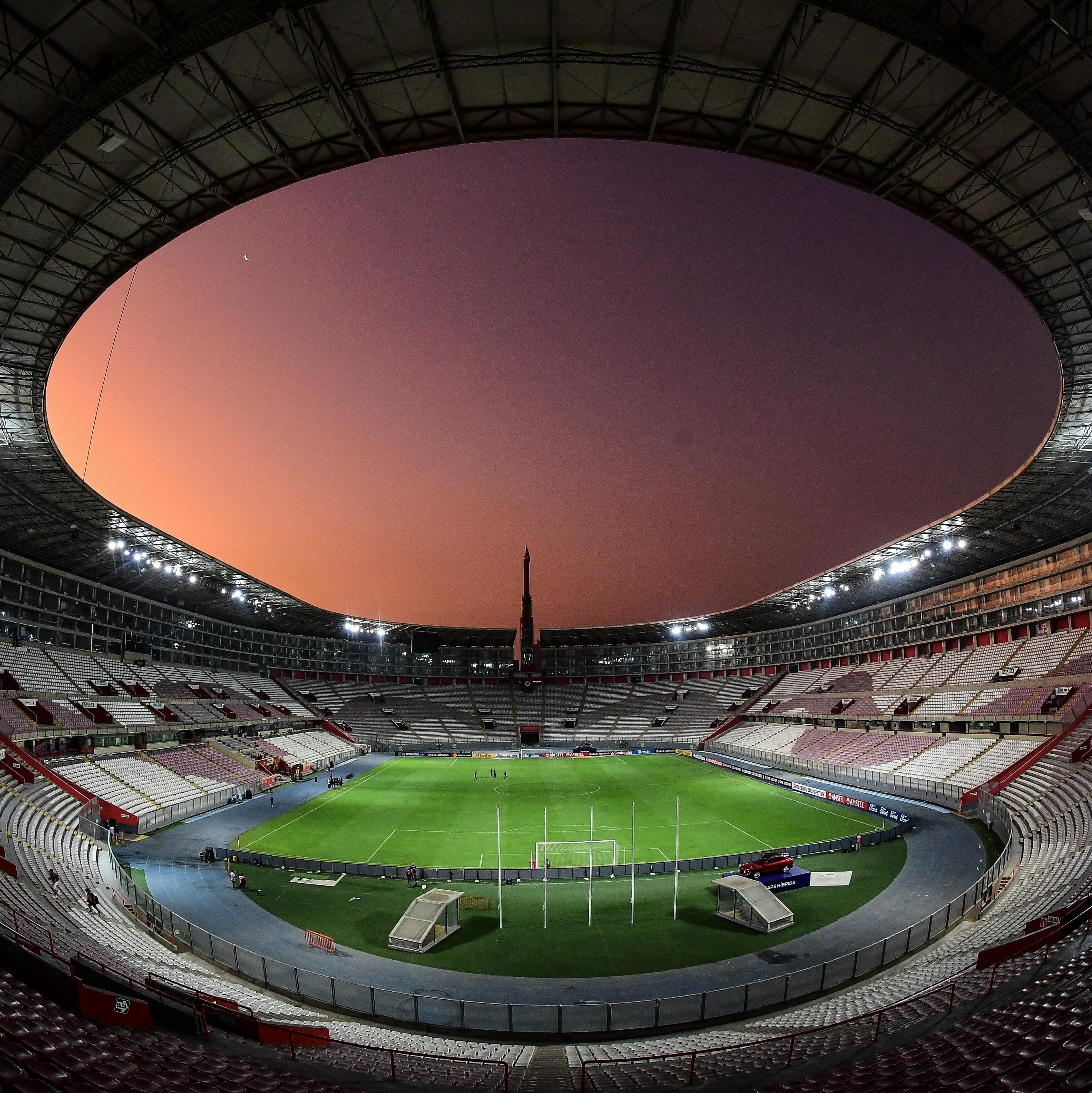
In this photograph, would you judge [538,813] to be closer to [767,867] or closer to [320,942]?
[767,867]

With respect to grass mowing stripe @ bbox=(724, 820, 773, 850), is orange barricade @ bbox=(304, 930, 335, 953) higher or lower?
higher

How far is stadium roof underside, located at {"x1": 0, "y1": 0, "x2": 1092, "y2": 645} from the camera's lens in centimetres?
1507

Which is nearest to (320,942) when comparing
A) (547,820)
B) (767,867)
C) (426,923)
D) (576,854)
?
(426,923)

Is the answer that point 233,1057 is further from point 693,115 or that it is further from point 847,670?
point 847,670

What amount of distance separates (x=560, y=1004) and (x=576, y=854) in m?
16.5

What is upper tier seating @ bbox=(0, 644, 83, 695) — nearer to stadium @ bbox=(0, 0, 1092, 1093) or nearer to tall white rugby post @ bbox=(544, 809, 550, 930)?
stadium @ bbox=(0, 0, 1092, 1093)

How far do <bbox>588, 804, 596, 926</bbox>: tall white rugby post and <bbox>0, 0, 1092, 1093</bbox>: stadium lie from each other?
0.57 m

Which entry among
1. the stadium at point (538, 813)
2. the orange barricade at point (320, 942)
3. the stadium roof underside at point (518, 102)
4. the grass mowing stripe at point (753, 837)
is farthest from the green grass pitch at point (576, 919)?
the stadium roof underside at point (518, 102)

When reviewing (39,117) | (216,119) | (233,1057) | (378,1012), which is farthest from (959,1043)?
(39,117)

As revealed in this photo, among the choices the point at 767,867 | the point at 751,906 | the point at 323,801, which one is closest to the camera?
the point at 751,906

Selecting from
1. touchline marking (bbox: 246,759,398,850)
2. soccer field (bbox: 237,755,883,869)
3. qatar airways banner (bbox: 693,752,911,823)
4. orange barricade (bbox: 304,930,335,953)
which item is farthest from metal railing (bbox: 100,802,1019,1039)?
qatar airways banner (bbox: 693,752,911,823)

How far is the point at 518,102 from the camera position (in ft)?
61.0

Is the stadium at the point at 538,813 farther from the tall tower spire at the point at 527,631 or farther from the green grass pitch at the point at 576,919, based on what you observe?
the tall tower spire at the point at 527,631

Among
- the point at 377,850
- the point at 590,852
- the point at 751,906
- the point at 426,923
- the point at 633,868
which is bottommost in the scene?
the point at 377,850
